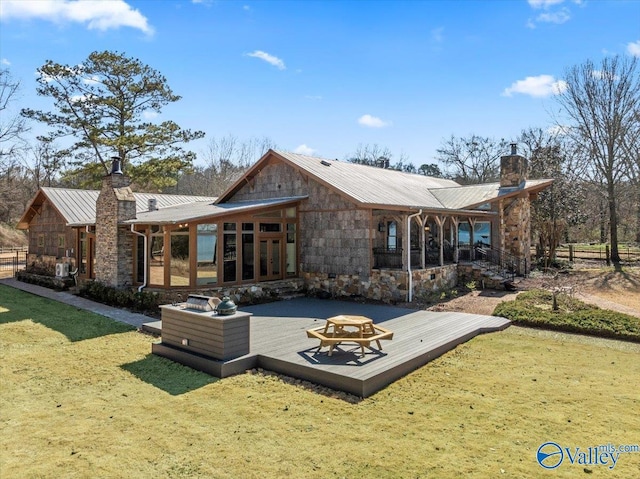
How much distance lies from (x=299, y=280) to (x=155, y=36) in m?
9.02

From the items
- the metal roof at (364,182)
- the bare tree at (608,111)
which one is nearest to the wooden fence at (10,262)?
Result: the metal roof at (364,182)

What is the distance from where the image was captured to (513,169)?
1842cm

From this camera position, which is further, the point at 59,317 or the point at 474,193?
the point at 474,193

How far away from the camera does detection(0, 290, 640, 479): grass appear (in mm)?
3930

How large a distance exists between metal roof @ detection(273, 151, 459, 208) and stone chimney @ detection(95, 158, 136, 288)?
5698mm

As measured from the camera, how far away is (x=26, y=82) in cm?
2569

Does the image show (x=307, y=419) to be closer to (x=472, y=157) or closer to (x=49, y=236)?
(x=49, y=236)

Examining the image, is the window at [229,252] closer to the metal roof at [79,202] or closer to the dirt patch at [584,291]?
the dirt patch at [584,291]

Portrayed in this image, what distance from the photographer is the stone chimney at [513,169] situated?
18.4m

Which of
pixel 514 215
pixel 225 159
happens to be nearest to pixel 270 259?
pixel 514 215

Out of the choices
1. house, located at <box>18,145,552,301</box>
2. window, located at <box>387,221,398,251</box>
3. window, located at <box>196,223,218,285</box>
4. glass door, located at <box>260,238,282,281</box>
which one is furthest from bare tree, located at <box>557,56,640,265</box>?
window, located at <box>196,223,218,285</box>

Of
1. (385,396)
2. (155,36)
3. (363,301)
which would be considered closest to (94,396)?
(385,396)

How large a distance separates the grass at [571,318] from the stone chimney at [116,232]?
1178 cm

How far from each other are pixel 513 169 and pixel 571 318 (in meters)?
10.8
